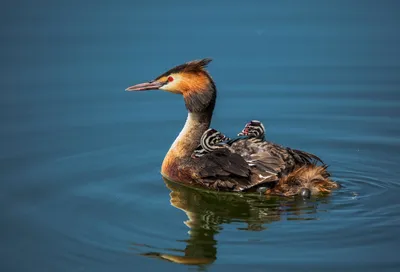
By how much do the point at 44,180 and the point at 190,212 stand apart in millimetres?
1667

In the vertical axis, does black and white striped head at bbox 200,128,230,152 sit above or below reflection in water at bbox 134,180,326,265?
above

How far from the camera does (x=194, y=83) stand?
9117mm

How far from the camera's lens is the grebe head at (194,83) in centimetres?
909

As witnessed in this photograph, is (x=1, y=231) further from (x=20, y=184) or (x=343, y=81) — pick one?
(x=343, y=81)

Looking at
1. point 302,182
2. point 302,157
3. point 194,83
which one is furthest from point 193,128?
point 302,182

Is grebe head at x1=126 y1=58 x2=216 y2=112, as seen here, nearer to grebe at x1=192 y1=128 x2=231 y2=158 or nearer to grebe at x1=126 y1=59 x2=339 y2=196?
grebe at x1=126 y1=59 x2=339 y2=196

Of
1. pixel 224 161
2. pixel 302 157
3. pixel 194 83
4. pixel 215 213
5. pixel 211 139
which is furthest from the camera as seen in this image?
pixel 194 83

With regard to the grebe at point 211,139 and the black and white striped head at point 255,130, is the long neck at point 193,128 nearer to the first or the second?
the grebe at point 211,139

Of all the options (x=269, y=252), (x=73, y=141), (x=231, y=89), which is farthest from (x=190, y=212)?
(x=231, y=89)

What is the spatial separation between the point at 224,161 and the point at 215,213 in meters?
0.58

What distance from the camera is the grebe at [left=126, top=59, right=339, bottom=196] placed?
834cm

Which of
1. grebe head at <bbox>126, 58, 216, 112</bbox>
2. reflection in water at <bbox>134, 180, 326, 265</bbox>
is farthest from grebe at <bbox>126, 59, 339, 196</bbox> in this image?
reflection in water at <bbox>134, 180, 326, 265</bbox>

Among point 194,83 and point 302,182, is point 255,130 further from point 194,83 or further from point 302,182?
point 194,83

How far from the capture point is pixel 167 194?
8.70m
